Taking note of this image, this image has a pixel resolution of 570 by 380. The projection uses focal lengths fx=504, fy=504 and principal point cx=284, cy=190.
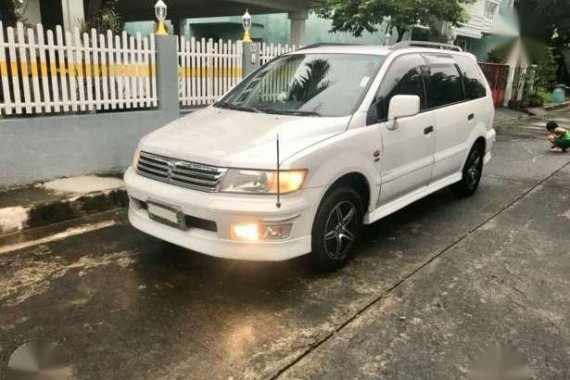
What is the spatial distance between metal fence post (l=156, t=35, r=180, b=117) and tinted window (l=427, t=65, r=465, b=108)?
140 inches

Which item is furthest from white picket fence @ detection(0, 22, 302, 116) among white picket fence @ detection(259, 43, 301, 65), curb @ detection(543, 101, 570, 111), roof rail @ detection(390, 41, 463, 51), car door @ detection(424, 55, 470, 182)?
curb @ detection(543, 101, 570, 111)

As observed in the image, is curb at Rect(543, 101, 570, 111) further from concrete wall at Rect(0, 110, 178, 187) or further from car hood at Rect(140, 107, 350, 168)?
car hood at Rect(140, 107, 350, 168)

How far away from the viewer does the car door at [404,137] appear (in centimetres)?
433

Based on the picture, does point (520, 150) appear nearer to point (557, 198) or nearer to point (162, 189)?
point (557, 198)

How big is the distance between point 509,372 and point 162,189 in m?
2.54

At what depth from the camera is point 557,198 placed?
6496 mm

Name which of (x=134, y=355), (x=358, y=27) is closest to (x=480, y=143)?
(x=134, y=355)

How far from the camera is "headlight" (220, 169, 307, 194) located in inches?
134

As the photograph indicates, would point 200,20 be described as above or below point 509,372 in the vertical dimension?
above

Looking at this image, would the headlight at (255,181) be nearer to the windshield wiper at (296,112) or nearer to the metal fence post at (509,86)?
the windshield wiper at (296,112)

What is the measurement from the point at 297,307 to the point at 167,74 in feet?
14.9

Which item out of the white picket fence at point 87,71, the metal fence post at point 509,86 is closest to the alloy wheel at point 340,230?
the white picket fence at point 87,71

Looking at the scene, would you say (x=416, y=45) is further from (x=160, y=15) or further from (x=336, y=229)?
(x=160, y=15)

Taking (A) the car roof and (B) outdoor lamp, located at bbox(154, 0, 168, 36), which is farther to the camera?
(B) outdoor lamp, located at bbox(154, 0, 168, 36)
